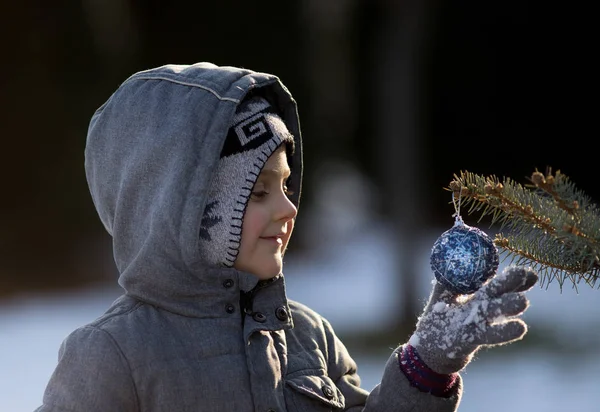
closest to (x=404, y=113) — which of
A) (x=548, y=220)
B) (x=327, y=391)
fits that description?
(x=327, y=391)

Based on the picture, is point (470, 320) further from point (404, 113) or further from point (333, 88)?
point (333, 88)

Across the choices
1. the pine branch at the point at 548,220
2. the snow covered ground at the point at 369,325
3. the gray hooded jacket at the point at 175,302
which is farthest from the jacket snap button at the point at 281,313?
the snow covered ground at the point at 369,325

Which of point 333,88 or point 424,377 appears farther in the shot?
point 333,88

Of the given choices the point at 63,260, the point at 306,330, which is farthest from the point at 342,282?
the point at 306,330

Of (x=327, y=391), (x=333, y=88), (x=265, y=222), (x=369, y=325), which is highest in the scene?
(x=265, y=222)

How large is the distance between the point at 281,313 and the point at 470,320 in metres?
0.46

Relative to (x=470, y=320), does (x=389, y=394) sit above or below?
below

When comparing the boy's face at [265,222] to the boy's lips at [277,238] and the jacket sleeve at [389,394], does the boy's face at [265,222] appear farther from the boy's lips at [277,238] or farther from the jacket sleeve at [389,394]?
Result: the jacket sleeve at [389,394]

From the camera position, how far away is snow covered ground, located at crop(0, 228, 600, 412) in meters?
5.21

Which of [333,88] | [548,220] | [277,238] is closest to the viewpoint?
[548,220]

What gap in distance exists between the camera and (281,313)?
2145 millimetres

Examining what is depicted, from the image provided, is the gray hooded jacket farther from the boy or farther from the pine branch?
the pine branch

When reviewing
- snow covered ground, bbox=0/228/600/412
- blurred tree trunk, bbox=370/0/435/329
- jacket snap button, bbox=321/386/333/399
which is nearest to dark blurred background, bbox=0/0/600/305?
blurred tree trunk, bbox=370/0/435/329

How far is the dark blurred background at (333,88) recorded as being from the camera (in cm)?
859
